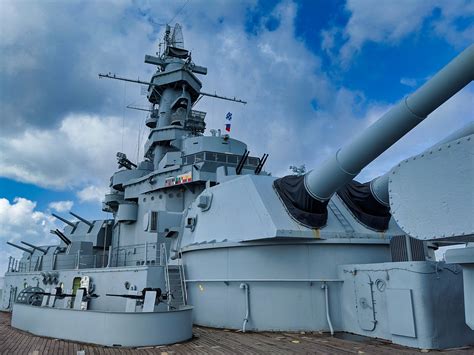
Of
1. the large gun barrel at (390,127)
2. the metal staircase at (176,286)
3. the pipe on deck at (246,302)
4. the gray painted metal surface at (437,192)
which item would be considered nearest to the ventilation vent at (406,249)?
the large gun barrel at (390,127)

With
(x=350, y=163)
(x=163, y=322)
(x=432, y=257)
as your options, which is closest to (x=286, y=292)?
(x=163, y=322)

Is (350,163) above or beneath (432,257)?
above

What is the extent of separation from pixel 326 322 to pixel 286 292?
3.20 feet

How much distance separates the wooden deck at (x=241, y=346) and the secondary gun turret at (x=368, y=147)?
236cm

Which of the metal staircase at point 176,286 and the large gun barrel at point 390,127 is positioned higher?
the large gun barrel at point 390,127

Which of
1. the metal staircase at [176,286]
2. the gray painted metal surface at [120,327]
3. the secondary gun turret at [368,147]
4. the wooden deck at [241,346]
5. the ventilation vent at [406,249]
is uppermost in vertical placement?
the secondary gun turret at [368,147]

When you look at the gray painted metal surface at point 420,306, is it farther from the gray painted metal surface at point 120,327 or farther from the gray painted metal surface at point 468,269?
the gray painted metal surface at point 468,269

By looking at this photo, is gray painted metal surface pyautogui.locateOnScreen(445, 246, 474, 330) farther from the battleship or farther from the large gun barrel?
the large gun barrel

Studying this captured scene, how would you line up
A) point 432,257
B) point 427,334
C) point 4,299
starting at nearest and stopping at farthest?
point 427,334 < point 432,257 < point 4,299

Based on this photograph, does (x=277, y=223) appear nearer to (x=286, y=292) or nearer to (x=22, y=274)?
(x=286, y=292)

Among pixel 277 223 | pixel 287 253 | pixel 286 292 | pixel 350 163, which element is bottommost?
pixel 286 292

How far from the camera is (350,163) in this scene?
21.6ft

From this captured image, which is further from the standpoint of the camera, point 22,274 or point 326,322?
point 22,274

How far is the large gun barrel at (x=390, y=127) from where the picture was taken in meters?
4.04
